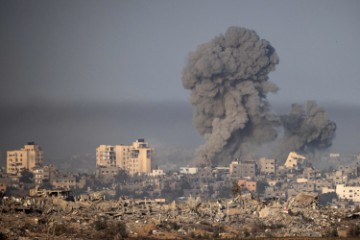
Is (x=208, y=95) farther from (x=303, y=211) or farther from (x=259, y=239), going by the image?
(x=259, y=239)

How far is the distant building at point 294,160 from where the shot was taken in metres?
125

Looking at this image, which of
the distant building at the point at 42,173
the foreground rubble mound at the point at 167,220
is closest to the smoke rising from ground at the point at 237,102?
the distant building at the point at 42,173

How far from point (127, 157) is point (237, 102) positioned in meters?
14.6

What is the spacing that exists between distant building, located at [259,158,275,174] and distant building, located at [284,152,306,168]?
1.17 metres

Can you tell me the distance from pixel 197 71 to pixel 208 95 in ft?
6.94

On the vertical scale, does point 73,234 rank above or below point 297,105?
below

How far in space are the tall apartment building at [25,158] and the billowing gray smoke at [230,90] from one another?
12.6 meters

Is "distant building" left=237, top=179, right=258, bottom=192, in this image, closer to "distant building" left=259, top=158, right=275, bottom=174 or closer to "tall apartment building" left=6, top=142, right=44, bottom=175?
"distant building" left=259, top=158, right=275, bottom=174

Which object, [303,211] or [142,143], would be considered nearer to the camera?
[303,211]

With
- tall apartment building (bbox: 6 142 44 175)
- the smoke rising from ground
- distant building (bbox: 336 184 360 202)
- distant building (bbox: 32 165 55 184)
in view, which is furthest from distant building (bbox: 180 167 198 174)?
distant building (bbox: 336 184 360 202)

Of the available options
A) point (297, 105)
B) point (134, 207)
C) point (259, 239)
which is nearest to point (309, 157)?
point (297, 105)

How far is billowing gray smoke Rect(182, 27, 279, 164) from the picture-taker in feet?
391

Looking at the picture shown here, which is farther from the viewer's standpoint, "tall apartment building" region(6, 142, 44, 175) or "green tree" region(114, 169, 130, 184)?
"tall apartment building" region(6, 142, 44, 175)

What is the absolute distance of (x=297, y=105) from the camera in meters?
127
